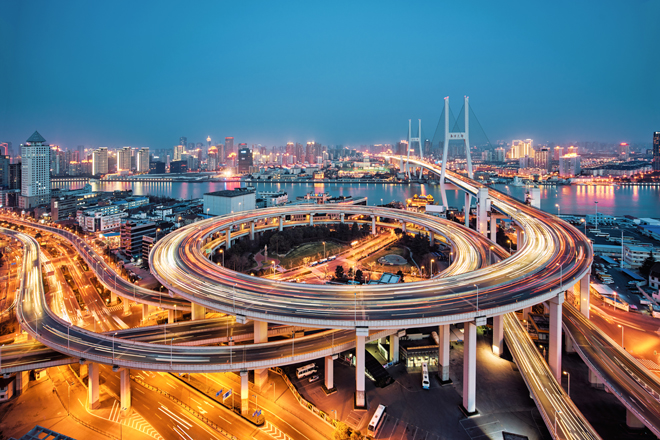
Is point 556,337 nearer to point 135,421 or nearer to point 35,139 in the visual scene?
point 135,421

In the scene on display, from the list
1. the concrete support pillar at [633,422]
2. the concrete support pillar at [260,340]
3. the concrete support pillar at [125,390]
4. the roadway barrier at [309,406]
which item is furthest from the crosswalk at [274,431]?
the concrete support pillar at [633,422]

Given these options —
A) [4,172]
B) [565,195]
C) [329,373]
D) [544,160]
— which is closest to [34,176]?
[4,172]

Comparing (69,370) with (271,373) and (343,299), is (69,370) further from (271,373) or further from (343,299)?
(343,299)

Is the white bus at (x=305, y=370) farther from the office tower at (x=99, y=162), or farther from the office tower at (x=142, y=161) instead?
the office tower at (x=142, y=161)

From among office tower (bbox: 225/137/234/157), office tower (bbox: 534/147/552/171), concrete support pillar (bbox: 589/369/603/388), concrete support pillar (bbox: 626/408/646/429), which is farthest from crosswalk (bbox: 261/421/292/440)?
office tower (bbox: 225/137/234/157)

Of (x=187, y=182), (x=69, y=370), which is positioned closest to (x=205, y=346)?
(x=69, y=370)

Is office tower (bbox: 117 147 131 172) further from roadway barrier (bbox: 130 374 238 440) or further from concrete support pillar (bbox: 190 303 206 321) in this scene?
roadway barrier (bbox: 130 374 238 440)
